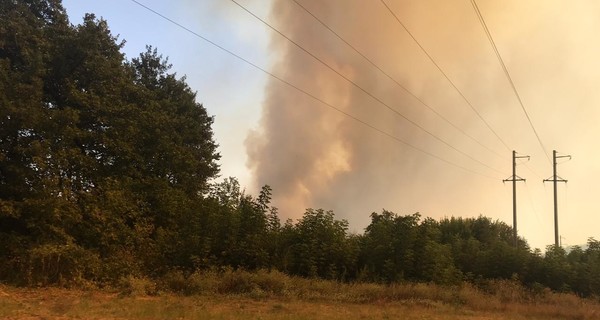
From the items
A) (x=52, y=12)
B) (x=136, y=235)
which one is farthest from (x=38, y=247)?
(x=52, y=12)

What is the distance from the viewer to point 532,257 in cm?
2909

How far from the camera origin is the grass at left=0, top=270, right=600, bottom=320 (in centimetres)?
1728

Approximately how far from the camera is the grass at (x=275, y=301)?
17280mm

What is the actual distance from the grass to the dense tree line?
217 cm

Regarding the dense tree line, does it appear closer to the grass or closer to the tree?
the tree

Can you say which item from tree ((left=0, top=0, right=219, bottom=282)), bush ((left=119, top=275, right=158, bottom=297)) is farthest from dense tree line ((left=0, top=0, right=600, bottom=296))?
bush ((left=119, top=275, right=158, bottom=297))

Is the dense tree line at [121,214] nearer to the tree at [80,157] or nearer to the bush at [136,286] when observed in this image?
the tree at [80,157]

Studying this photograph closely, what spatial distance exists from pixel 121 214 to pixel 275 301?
456 inches

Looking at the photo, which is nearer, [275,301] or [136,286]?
[275,301]

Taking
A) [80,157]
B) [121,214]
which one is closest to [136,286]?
[121,214]

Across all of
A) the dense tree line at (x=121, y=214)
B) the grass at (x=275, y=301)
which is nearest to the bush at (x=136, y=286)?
the grass at (x=275, y=301)

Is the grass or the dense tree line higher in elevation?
the dense tree line

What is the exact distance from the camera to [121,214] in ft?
90.4

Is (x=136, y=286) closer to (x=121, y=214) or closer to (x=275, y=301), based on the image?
(x=121, y=214)
